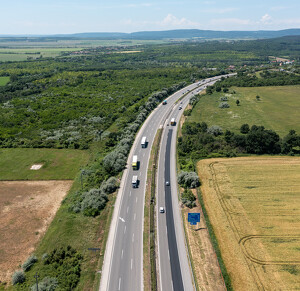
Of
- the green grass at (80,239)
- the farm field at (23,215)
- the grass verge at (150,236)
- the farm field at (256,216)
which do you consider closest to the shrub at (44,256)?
the green grass at (80,239)

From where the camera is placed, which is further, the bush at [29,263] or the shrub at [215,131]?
the shrub at [215,131]

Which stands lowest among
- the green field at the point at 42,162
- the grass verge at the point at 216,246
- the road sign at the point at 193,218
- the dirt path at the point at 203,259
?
the dirt path at the point at 203,259

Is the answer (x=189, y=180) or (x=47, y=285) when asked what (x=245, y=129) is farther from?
(x=47, y=285)

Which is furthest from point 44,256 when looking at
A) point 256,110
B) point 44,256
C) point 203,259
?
point 256,110

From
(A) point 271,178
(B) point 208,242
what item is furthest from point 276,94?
(B) point 208,242

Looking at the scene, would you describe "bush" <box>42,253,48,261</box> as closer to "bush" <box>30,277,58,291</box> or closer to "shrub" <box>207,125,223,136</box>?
"bush" <box>30,277,58,291</box>

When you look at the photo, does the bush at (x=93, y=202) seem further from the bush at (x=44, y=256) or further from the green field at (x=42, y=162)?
the green field at (x=42, y=162)

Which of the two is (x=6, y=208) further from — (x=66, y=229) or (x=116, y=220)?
(x=116, y=220)
